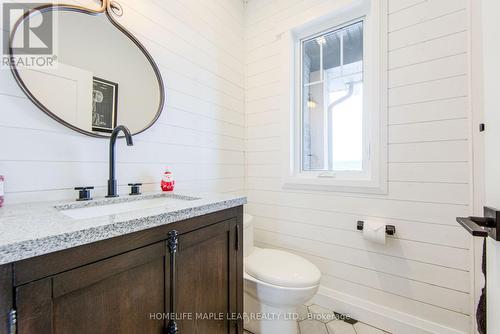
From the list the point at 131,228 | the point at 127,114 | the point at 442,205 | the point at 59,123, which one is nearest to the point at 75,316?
the point at 131,228

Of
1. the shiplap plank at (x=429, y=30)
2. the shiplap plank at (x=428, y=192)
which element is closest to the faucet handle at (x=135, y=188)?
the shiplap plank at (x=428, y=192)

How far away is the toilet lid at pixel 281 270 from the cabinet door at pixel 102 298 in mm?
630

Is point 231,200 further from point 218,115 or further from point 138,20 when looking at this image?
point 138,20

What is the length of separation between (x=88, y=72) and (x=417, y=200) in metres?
1.89

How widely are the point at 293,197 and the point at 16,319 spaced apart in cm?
157

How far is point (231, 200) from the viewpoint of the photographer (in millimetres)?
1020

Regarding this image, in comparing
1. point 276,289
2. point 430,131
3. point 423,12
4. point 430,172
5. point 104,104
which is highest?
point 423,12

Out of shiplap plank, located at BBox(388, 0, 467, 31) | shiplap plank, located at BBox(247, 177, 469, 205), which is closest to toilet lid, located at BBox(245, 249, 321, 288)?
shiplap plank, located at BBox(247, 177, 469, 205)

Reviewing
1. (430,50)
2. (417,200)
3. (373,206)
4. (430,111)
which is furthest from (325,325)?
(430,50)

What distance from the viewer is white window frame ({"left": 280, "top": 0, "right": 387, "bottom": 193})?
4.72 feet

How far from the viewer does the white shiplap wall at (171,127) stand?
913 millimetres

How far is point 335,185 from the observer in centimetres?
160

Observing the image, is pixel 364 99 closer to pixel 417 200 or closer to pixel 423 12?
pixel 423 12

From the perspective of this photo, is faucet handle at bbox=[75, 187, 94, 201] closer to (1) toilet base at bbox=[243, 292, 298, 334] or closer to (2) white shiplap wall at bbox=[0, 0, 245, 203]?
(2) white shiplap wall at bbox=[0, 0, 245, 203]
